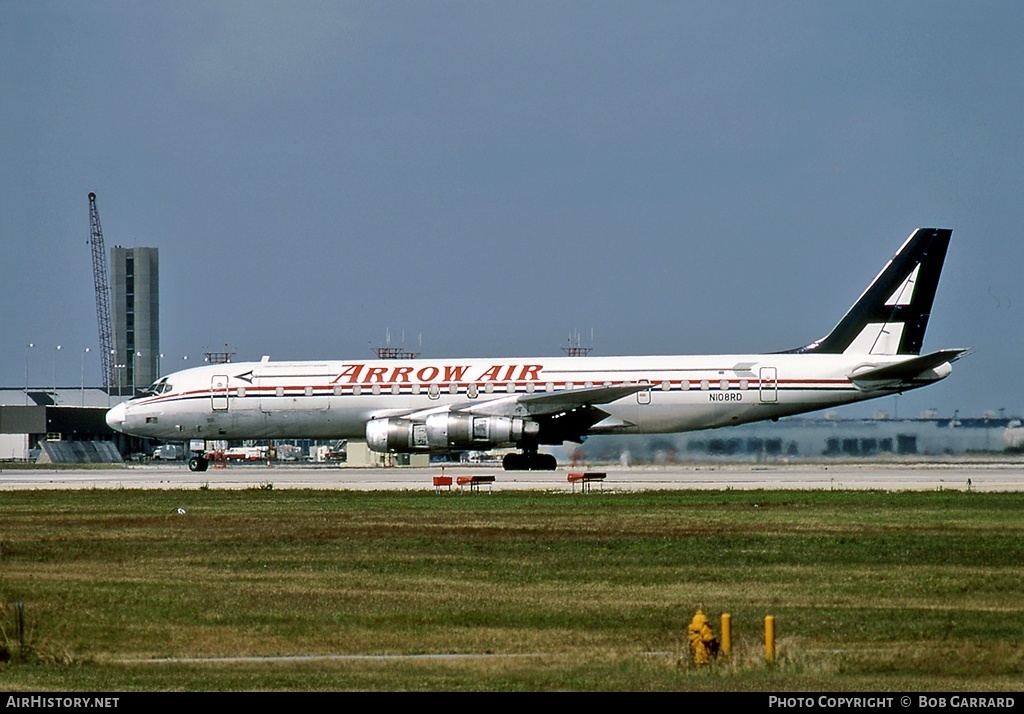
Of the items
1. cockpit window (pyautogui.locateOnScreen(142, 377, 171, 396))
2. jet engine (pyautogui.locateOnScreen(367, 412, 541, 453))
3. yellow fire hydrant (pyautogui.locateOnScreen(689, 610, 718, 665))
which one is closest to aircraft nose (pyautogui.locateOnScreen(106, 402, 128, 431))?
cockpit window (pyautogui.locateOnScreen(142, 377, 171, 396))

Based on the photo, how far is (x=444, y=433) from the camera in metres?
49.0

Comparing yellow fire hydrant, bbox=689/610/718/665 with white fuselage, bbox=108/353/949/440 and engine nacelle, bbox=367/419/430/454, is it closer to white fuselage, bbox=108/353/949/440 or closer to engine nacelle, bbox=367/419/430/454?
engine nacelle, bbox=367/419/430/454

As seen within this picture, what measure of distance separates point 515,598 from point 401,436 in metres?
31.1

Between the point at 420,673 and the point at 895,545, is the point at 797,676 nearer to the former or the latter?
the point at 420,673

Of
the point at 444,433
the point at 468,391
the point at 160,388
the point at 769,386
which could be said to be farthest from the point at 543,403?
the point at 160,388

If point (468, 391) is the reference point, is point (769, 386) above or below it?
below

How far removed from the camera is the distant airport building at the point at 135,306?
6639 inches

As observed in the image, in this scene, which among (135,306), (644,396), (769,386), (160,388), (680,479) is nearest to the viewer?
(680,479)

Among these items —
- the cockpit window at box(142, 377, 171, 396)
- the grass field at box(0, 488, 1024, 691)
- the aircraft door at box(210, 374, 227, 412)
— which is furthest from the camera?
the cockpit window at box(142, 377, 171, 396)

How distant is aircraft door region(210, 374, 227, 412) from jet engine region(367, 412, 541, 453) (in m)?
7.36

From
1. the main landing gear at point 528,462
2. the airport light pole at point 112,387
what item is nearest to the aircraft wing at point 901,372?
the main landing gear at point 528,462

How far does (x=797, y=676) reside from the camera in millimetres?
12727

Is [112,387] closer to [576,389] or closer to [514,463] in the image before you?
[514,463]

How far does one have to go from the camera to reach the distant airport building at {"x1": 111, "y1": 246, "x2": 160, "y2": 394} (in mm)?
168625
